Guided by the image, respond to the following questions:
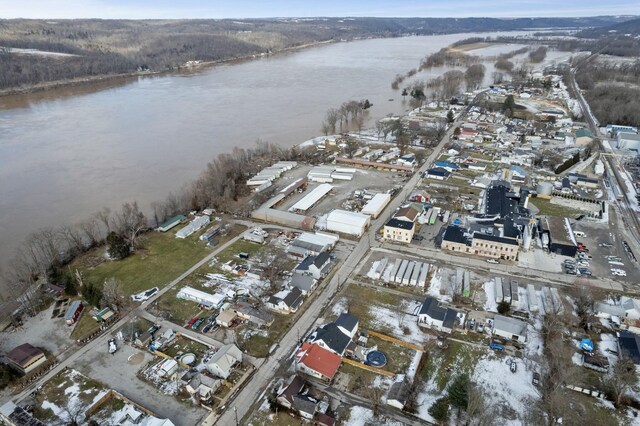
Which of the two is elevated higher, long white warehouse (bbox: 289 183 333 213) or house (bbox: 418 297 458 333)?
long white warehouse (bbox: 289 183 333 213)

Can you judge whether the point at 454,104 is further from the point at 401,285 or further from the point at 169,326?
the point at 169,326

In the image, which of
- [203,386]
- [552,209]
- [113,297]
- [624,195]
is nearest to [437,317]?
[203,386]

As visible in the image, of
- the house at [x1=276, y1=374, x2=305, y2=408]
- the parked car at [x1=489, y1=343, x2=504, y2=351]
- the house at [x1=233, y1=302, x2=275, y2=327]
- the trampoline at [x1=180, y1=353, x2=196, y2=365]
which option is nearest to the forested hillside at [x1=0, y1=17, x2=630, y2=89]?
the house at [x1=233, y1=302, x2=275, y2=327]

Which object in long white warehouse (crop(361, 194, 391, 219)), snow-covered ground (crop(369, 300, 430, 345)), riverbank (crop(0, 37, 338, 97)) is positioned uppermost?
riverbank (crop(0, 37, 338, 97))

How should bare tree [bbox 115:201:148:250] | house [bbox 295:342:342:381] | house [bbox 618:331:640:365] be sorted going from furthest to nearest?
1. bare tree [bbox 115:201:148:250]
2. house [bbox 618:331:640:365]
3. house [bbox 295:342:342:381]

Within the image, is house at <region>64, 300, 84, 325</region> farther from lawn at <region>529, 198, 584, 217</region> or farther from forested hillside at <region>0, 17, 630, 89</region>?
forested hillside at <region>0, 17, 630, 89</region>

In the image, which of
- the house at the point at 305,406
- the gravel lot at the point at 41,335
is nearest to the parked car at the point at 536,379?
the house at the point at 305,406
